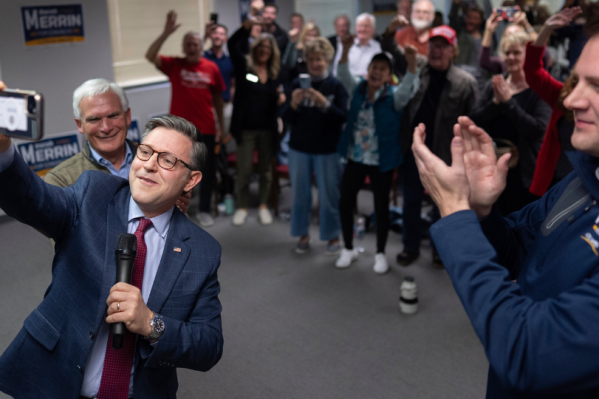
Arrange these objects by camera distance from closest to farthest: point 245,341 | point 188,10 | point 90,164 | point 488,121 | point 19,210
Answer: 1. point 19,210
2. point 90,164
3. point 245,341
4. point 488,121
5. point 188,10

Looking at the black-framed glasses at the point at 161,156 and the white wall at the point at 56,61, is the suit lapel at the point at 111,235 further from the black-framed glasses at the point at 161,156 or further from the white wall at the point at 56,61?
the white wall at the point at 56,61

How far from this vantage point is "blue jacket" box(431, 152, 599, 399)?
3.05ft

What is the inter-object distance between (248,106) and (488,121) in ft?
7.45

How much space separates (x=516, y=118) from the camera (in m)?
3.65

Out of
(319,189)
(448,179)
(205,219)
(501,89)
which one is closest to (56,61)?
(205,219)

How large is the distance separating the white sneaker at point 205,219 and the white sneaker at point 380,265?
1819 mm

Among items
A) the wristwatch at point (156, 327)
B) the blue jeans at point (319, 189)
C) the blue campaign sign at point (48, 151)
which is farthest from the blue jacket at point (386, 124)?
the blue campaign sign at point (48, 151)

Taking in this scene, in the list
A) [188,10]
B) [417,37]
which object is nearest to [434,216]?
[417,37]

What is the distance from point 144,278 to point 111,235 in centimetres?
15

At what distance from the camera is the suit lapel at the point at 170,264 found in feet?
4.70

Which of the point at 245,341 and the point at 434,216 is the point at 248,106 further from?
the point at 245,341

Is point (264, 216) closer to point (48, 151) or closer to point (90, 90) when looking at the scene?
point (48, 151)

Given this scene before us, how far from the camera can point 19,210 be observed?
1.28 meters

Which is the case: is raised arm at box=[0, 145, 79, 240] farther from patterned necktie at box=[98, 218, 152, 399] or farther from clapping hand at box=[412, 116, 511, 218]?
clapping hand at box=[412, 116, 511, 218]
